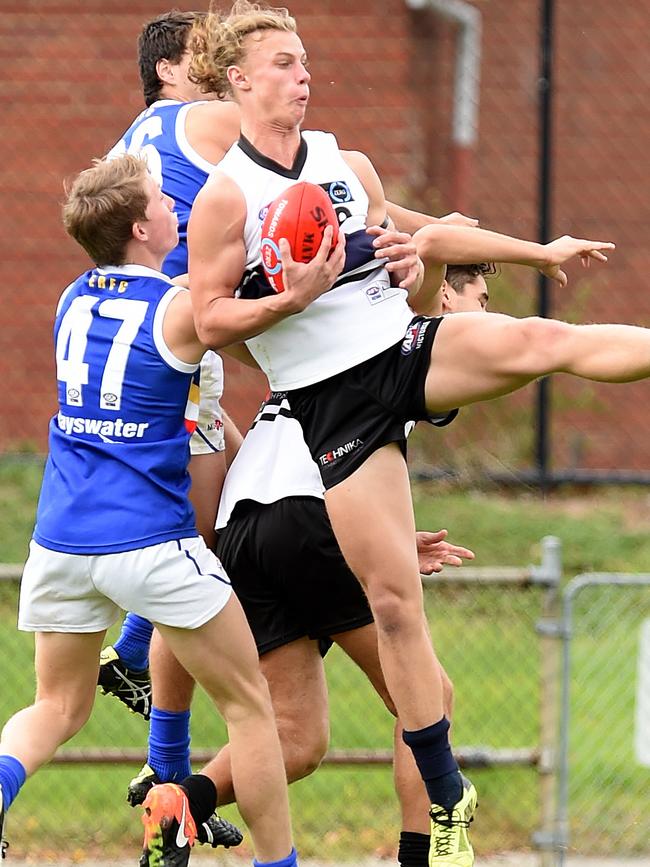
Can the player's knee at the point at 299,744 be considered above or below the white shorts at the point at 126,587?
below

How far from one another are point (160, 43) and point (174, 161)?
0.47 meters

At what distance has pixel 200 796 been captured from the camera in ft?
14.5

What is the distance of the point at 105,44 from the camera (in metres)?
9.32

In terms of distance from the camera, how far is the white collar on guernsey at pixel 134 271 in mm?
4102

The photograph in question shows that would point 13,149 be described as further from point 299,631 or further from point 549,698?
point 299,631

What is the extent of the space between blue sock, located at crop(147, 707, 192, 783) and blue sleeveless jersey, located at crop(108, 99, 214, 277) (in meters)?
1.28

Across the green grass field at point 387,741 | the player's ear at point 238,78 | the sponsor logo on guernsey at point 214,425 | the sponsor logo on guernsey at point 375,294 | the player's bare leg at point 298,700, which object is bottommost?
the green grass field at point 387,741

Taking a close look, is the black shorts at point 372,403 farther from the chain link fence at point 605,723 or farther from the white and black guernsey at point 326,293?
the chain link fence at point 605,723

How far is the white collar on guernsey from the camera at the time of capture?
161 inches

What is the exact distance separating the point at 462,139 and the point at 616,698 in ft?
12.5

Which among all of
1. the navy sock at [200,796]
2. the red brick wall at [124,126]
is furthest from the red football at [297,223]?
the red brick wall at [124,126]

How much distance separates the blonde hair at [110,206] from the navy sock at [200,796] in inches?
56.6

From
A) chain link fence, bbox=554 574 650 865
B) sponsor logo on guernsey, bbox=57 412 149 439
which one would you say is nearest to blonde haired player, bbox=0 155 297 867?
sponsor logo on guernsey, bbox=57 412 149 439

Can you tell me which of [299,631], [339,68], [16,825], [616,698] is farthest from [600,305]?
[299,631]
